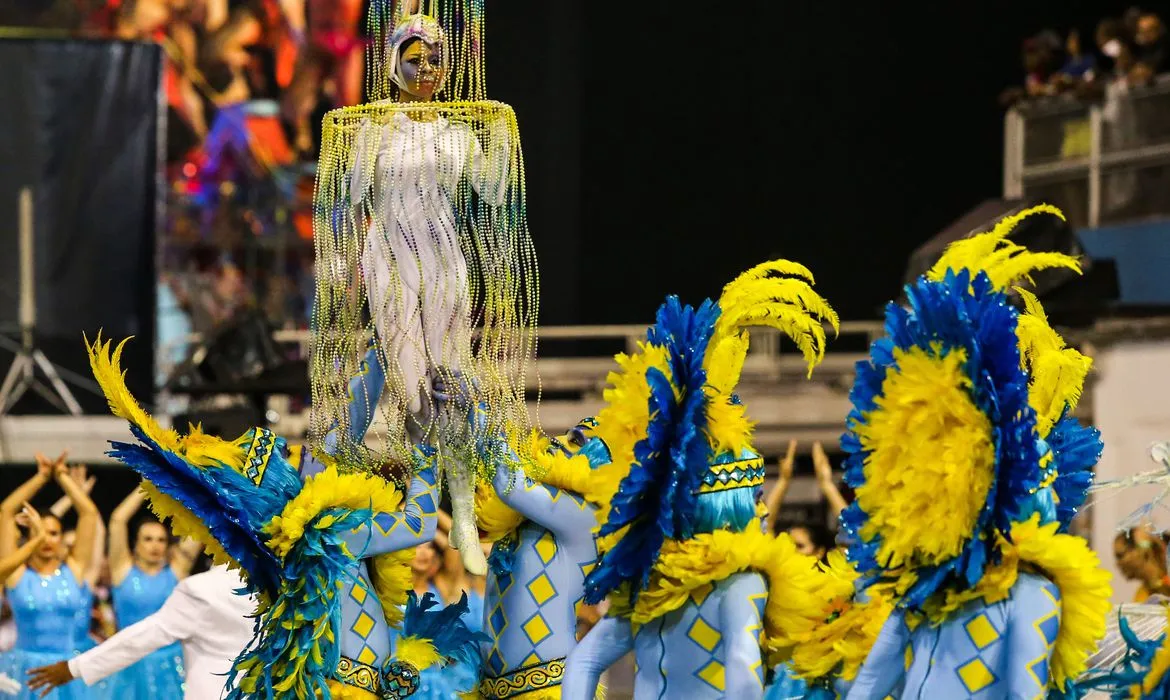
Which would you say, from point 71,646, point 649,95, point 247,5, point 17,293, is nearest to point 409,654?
point 71,646

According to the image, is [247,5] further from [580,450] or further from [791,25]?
[580,450]

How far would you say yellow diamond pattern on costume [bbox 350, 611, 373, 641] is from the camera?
440 centimetres

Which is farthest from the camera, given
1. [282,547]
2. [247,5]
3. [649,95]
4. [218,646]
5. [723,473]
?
[247,5]

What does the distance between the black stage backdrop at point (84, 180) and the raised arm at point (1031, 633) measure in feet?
23.1

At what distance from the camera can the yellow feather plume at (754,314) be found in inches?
153

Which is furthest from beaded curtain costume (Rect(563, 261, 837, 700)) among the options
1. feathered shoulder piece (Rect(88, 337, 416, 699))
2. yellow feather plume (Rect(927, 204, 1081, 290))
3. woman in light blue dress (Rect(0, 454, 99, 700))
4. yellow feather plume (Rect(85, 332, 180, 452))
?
woman in light blue dress (Rect(0, 454, 99, 700))

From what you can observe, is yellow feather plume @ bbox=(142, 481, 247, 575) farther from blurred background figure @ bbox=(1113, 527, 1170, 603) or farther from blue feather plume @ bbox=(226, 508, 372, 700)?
blurred background figure @ bbox=(1113, 527, 1170, 603)

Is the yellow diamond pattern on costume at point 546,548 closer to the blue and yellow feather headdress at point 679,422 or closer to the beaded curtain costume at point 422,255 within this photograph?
the beaded curtain costume at point 422,255

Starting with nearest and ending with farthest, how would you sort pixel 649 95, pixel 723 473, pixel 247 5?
pixel 723 473 → pixel 649 95 → pixel 247 5

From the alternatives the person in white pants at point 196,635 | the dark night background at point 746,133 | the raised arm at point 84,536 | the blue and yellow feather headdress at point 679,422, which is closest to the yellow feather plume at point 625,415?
the blue and yellow feather headdress at point 679,422

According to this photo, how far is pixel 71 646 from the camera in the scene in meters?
6.70

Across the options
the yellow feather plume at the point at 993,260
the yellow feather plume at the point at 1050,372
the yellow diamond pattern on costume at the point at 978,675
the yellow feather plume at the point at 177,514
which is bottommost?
the yellow diamond pattern on costume at the point at 978,675

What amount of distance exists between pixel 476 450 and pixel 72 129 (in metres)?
6.33

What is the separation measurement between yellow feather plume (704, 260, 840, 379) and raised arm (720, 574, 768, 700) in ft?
1.30
